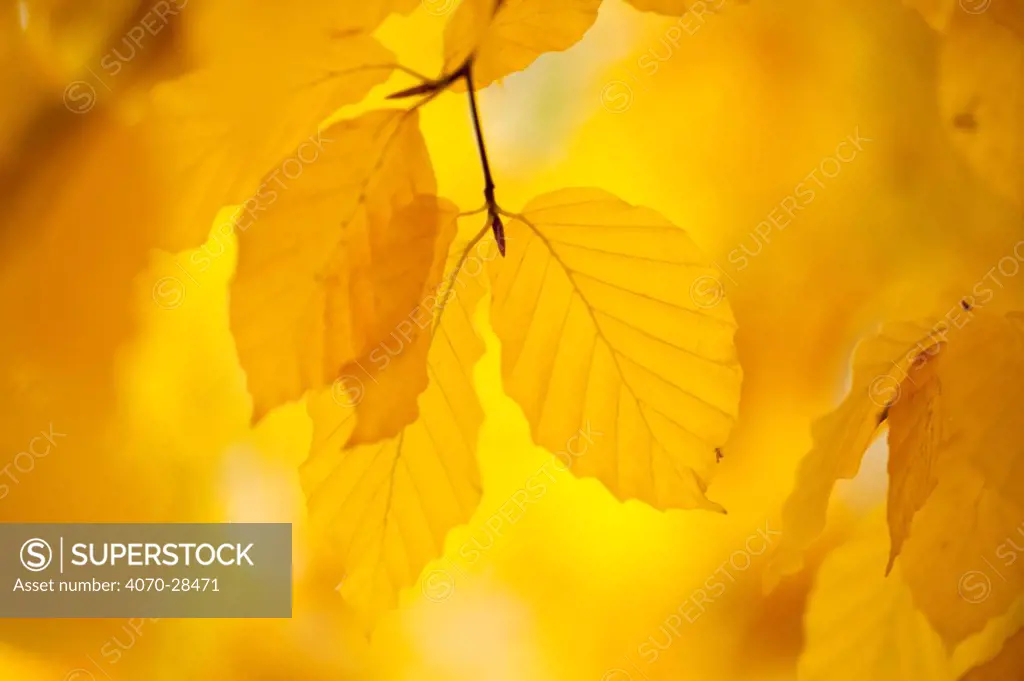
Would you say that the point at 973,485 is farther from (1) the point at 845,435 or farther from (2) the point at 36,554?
(2) the point at 36,554

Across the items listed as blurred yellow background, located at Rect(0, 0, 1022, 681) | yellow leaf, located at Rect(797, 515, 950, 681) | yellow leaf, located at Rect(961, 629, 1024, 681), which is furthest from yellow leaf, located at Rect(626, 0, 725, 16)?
yellow leaf, located at Rect(961, 629, 1024, 681)

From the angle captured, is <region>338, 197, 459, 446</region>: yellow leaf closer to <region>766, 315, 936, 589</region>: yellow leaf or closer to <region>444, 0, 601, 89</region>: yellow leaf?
<region>444, 0, 601, 89</region>: yellow leaf

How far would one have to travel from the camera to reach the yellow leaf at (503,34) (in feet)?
2.40

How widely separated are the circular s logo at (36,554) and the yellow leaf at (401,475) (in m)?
0.26

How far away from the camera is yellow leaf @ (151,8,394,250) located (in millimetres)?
715

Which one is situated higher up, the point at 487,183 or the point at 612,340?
the point at 487,183

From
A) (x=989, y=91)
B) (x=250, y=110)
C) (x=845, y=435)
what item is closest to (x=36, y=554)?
(x=250, y=110)

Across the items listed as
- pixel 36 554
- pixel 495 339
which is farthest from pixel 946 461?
pixel 36 554

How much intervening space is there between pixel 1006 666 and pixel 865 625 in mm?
182

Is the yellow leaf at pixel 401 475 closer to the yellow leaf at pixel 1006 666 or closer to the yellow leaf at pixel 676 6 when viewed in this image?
the yellow leaf at pixel 676 6

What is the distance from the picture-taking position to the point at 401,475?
2.39ft

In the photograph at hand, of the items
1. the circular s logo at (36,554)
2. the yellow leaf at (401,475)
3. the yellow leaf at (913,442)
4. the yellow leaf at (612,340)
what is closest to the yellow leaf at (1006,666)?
the yellow leaf at (913,442)

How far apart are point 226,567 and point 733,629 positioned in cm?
52

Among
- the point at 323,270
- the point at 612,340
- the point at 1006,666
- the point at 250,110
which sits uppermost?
the point at 250,110
